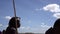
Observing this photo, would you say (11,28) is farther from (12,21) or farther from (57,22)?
(57,22)

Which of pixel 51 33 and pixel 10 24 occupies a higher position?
pixel 10 24

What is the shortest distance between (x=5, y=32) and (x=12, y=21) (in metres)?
0.44

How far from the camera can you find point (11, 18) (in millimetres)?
7738

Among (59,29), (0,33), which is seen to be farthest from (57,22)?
(0,33)

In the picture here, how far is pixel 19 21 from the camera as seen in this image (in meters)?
7.87

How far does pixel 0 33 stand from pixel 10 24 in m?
1.31

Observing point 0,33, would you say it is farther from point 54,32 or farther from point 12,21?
point 54,32

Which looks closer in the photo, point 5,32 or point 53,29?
point 53,29

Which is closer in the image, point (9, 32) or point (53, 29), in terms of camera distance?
point (53, 29)

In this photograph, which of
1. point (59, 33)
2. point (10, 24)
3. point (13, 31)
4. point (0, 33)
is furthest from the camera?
point (0, 33)

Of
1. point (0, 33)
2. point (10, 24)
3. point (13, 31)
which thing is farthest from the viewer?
point (0, 33)

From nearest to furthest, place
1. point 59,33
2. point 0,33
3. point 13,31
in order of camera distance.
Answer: point 59,33 < point 13,31 < point 0,33

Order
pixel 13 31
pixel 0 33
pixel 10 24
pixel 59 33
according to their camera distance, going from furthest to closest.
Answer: pixel 0 33 → pixel 10 24 → pixel 13 31 → pixel 59 33

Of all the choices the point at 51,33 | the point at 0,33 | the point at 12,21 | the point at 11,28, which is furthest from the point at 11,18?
the point at 51,33
